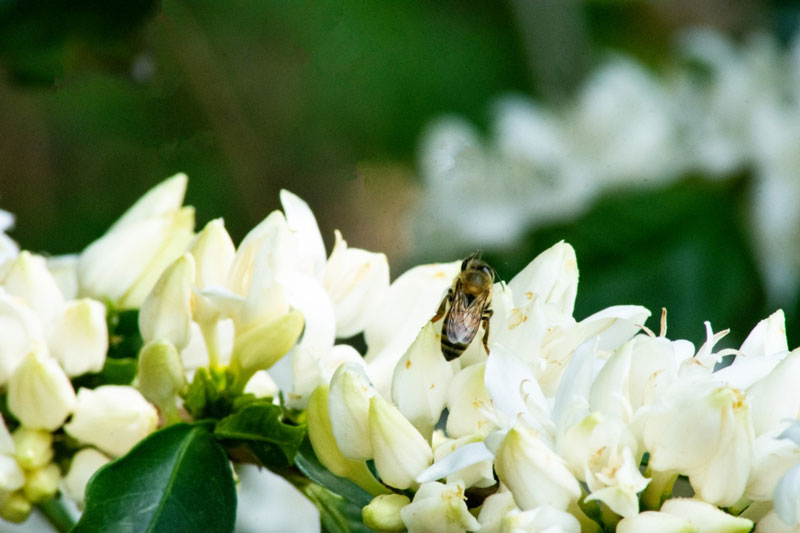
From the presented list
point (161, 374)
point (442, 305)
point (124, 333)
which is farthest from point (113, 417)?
point (442, 305)

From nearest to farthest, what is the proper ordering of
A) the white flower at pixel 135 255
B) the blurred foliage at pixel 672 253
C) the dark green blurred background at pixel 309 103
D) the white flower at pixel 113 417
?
the white flower at pixel 113 417, the white flower at pixel 135 255, the blurred foliage at pixel 672 253, the dark green blurred background at pixel 309 103

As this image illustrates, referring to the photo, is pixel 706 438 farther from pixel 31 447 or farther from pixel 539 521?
pixel 31 447

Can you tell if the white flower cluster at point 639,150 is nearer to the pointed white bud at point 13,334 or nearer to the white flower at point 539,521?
the pointed white bud at point 13,334

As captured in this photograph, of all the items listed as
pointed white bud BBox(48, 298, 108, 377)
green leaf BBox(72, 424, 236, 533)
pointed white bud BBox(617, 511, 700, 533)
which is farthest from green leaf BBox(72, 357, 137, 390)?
pointed white bud BBox(617, 511, 700, 533)

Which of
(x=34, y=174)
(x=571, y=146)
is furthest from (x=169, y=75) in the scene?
(x=571, y=146)

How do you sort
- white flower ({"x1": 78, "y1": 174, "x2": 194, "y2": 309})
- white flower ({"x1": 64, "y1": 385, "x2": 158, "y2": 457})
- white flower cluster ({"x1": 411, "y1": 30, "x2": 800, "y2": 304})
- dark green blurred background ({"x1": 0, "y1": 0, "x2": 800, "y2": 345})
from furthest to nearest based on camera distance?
dark green blurred background ({"x1": 0, "y1": 0, "x2": 800, "y2": 345}) → white flower cluster ({"x1": 411, "y1": 30, "x2": 800, "y2": 304}) → white flower ({"x1": 78, "y1": 174, "x2": 194, "y2": 309}) → white flower ({"x1": 64, "y1": 385, "x2": 158, "y2": 457})

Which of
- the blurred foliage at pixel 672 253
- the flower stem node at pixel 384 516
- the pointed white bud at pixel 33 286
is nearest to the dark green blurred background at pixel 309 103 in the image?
the blurred foliage at pixel 672 253

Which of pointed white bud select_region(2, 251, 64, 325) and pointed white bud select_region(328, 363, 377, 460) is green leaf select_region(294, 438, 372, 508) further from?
pointed white bud select_region(2, 251, 64, 325)
